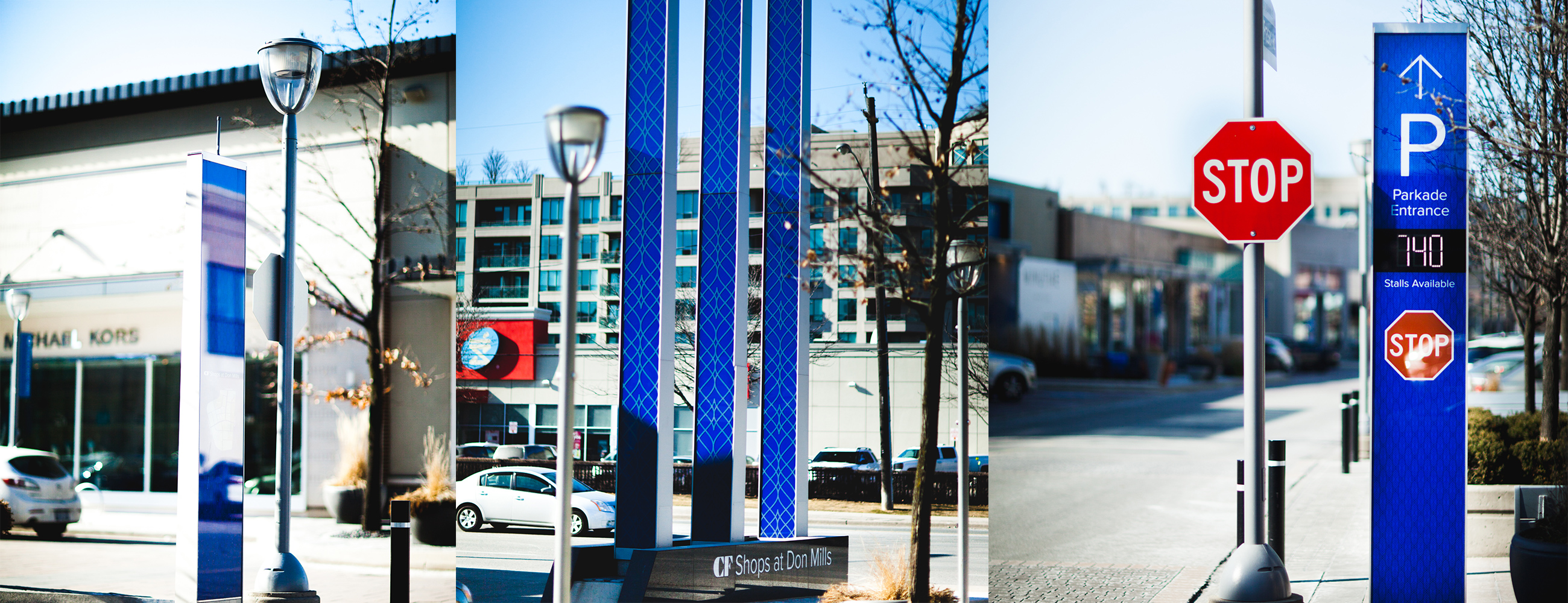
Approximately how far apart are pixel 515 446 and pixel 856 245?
2.55m

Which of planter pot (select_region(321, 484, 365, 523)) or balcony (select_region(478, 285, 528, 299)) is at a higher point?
balcony (select_region(478, 285, 528, 299))

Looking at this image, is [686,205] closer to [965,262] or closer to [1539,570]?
[965,262]

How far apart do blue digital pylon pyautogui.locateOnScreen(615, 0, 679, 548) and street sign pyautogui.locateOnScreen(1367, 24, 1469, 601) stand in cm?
419

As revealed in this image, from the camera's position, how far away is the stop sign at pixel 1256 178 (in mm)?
6906

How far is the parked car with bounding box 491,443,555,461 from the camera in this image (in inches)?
301

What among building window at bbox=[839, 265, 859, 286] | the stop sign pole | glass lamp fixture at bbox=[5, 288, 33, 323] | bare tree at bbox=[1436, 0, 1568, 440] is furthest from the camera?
glass lamp fixture at bbox=[5, 288, 33, 323]

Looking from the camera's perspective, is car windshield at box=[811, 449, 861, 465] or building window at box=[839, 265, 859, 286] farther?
car windshield at box=[811, 449, 861, 465]

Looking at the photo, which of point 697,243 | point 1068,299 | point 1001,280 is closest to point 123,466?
point 697,243

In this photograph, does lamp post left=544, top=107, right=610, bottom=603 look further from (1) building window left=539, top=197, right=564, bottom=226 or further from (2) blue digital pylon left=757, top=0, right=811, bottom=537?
(2) blue digital pylon left=757, top=0, right=811, bottom=537

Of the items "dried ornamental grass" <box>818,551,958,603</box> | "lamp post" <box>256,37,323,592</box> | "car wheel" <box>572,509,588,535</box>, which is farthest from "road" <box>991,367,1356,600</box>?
"lamp post" <box>256,37,323,592</box>

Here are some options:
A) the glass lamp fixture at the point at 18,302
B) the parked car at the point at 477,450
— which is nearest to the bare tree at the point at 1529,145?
the parked car at the point at 477,450

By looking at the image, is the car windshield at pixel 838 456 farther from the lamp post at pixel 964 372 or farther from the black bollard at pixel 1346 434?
the black bollard at pixel 1346 434

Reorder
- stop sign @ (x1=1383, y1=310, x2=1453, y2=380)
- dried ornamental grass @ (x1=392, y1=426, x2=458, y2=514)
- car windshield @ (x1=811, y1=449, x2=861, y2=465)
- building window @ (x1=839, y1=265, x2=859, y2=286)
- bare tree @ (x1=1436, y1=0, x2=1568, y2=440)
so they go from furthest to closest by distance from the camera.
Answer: dried ornamental grass @ (x1=392, y1=426, x2=458, y2=514) → bare tree @ (x1=1436, y1=0, x2=1568, y2=440) → car windshield @ (x1=811, y1=449, x2=861, y2=465) → building window @ (x1=839, y1=265, x2=859, y2=286) → stop sign @ (x1=1383, y1=310, x2=1453, y2=380)

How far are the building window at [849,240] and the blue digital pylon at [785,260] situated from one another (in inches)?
9.1
